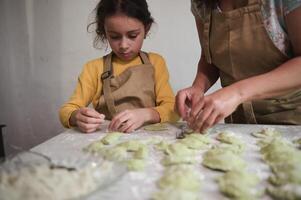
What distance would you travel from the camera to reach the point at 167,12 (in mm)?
1672

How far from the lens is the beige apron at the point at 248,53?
0.84 m

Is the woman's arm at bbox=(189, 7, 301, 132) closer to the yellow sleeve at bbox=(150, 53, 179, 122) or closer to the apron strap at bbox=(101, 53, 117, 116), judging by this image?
the yellow sleeve at bbox=(150, 53, 179, 122)

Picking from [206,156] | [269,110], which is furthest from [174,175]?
[269,110]

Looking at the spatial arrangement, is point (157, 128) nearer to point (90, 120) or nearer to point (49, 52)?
point (90, 120)

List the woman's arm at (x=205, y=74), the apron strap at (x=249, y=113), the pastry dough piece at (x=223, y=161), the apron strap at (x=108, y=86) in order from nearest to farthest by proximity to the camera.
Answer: the pastry dough piece at (x=223, y=161)
the apron strap at (x=249, y=113)
the woman's arm at (x=205, y=74)
the apron strap at (x=108, y=86)

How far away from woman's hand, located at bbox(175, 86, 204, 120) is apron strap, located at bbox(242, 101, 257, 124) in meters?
0.16

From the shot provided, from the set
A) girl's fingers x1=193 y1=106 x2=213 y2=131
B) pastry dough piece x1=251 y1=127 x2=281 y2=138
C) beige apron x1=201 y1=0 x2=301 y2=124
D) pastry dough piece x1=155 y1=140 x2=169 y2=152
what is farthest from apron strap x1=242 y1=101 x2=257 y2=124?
pastry dough piece x1=155 y1=140 x2=169 y2=152

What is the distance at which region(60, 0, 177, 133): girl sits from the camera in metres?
1.13

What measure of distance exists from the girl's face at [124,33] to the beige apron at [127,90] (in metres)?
0.09

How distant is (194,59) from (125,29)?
2.26 feet

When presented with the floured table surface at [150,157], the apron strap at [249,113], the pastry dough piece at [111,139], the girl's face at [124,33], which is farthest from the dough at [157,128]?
the girl's face at [124,33]

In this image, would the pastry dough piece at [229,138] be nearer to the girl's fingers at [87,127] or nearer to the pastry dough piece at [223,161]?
the pastry dough piece at [223,161]

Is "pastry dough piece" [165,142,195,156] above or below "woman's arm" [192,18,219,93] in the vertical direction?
below

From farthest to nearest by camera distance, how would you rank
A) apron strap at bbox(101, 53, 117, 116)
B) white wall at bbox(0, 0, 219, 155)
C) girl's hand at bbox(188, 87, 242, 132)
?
white wall at bbox(0, 0, 219, 155) → apron strap at bbox(101, 53, 117, 116) → girl's hand at bbox(188, 87, 242, 132)
